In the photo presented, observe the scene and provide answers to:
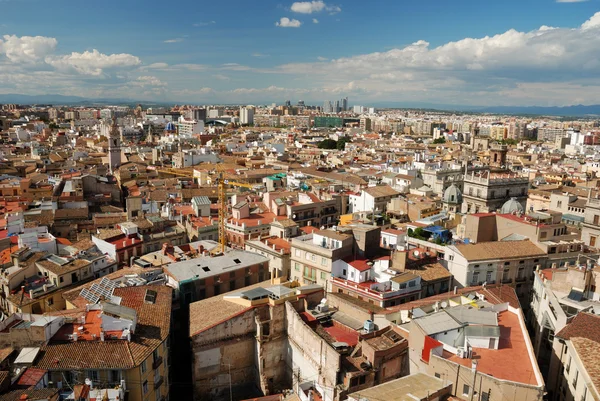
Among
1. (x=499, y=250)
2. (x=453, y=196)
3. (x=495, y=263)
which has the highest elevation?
(x=453, y=196)

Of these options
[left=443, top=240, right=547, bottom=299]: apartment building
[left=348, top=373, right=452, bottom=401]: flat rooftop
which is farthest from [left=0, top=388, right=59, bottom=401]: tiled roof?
[left=443, top=240, right=547, bottom=299]: apartment building

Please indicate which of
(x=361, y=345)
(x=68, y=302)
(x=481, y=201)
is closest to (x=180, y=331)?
(x=68, y=302)

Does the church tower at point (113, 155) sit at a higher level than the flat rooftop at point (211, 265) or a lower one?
higher

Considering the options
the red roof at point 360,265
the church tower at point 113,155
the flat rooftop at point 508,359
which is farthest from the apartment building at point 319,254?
the church tower at point 113,155

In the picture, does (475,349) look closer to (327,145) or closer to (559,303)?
(559,303)

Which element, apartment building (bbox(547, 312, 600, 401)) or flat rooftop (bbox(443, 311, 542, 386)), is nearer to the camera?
apartment building (bbox(547, 312, 600, 401))

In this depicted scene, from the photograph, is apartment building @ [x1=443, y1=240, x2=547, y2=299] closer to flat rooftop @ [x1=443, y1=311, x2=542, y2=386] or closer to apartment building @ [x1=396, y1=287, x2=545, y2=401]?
apartment building @ [x1=396, y1=287, x2=545, y2=401]

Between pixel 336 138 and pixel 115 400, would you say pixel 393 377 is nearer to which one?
pixel 115 400

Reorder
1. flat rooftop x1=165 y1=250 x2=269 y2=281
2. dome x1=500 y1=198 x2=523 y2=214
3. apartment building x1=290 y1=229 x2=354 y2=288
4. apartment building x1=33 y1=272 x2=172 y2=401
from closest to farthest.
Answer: apartment building x1=33 y1=272 x2=172 y2=401
flat rooftop x1=165 y1=250 x2=269 y2=281
apartment building x1=290 y1=229 x2=354 y2=288
dome x1=500 y1=198 x2=523 y2=214

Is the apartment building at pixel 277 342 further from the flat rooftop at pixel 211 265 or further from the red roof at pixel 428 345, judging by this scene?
the flat rooftop at pixel 211 265

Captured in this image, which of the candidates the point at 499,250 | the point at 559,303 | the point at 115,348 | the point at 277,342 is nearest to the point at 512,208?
the point at 499,250

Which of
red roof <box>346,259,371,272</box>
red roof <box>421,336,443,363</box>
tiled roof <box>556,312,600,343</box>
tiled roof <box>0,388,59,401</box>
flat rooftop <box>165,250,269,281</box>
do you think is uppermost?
tiled roof <box>556,312,600,343</box>
